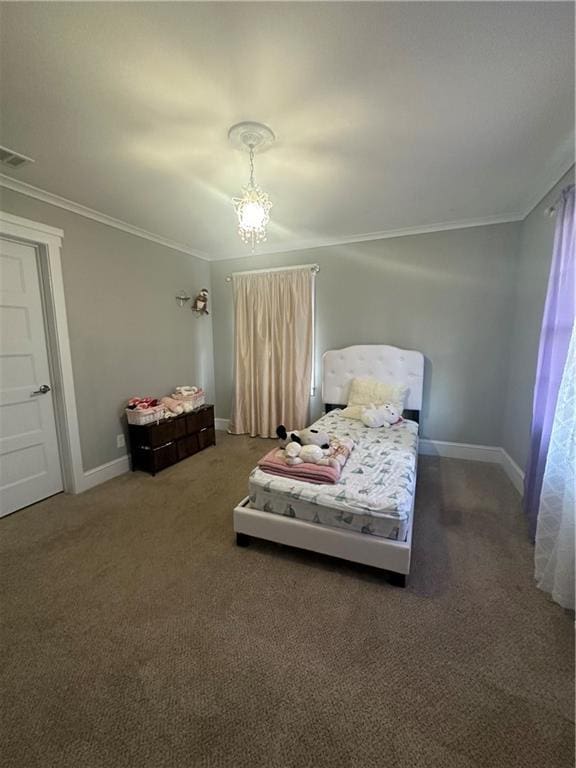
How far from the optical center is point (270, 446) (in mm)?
3875

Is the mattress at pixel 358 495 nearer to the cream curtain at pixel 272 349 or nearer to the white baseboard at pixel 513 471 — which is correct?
the white baseboard at pixel 513 471

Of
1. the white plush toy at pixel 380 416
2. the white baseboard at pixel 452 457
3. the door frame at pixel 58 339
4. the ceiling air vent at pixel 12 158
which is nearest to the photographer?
the ceiling air vent at pixel 12 158

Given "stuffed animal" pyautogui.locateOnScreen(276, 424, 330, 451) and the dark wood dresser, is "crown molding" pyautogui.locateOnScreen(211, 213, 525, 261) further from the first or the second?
"stuffed animal" pyautogui.locateOnScreen(276, 424, 330, 451)

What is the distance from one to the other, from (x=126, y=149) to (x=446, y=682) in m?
3.19

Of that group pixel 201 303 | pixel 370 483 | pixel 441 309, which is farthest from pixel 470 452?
pixel 201 303

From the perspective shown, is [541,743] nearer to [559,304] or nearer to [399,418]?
[559,304]

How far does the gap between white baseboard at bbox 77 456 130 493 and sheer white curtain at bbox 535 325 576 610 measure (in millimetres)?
3451

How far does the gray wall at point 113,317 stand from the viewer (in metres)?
2.70

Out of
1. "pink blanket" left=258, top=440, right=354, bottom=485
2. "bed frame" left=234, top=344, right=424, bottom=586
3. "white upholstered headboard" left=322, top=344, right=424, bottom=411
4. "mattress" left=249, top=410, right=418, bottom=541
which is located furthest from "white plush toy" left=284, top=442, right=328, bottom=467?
"white upholstered headboard" left=322, top=344, right=424, bottom=411

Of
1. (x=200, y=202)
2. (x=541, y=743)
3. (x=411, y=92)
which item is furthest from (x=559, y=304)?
(x=200, y=202)

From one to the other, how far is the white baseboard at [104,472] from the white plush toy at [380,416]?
2.51 m

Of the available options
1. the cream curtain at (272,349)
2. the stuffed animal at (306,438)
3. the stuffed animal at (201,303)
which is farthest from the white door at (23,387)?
the cream curtain at (272,349)

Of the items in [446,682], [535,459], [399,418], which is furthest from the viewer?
[399,418]

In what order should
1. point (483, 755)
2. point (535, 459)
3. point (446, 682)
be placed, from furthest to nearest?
point (535, 459)
point (446, 682)
point (483, 755)
